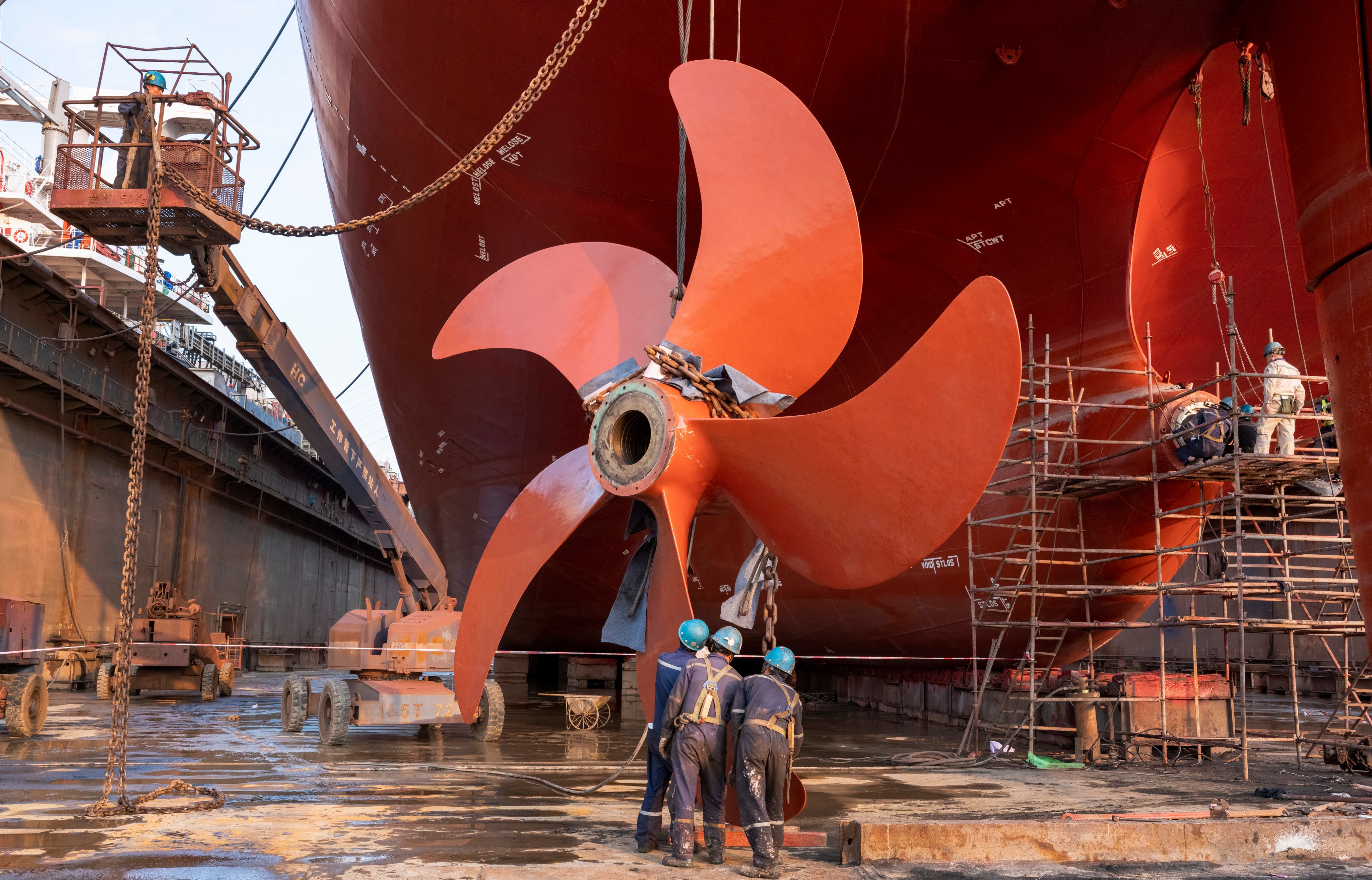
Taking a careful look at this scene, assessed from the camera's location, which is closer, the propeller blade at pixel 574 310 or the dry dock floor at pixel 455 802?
the dry dock floor at pixel 455 802

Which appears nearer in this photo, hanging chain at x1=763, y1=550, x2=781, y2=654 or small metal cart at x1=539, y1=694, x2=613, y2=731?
hanging chain at x1=763, y1=550, x2=781, y2=654

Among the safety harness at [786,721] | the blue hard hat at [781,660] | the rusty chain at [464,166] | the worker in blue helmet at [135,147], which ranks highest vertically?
the worker in blue helmet at [135,147]

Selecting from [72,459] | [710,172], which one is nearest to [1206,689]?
[710,172]

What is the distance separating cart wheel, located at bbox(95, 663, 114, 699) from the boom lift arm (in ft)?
20.1

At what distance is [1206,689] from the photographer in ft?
33.9

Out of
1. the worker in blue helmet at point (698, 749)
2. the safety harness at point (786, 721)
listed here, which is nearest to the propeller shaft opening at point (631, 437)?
the worker in blue helmet at point (698, 749)

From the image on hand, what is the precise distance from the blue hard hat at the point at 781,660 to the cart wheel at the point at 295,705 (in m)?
8.03

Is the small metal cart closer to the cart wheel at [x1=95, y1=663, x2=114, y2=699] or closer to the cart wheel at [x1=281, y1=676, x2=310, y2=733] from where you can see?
the cart wheel at [x1=281, y1=676, x2=310, y2=733]

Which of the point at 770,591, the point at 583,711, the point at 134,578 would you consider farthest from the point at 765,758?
the point at 583,711

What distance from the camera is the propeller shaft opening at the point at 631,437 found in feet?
17.4

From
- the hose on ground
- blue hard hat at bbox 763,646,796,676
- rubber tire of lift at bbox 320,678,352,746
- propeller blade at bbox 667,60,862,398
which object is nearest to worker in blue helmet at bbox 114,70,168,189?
rubber tire of lift at bbox 320,678,352,746

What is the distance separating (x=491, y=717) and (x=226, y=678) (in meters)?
9.57

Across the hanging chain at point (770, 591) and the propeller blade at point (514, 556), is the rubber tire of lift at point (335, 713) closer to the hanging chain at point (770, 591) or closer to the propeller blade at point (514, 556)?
the propeller blade at point (514, 556)

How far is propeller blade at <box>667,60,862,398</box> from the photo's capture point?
5156 mm
